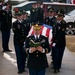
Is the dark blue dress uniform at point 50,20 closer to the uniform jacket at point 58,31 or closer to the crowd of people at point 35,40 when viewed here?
the crowd of people at point 35,40

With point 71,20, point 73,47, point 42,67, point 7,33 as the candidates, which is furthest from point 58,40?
point 71,20

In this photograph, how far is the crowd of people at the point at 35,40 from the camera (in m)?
6.73

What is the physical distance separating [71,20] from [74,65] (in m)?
8.00

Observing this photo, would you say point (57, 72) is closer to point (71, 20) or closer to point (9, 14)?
point (9, 14)

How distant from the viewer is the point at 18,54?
9.27 m

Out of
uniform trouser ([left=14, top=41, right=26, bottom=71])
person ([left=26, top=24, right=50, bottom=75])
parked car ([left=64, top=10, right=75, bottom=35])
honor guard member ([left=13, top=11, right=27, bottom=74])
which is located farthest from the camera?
parked car ([left=64, top=10, right=75, bottom=35])

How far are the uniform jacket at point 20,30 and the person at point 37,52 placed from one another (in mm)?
2274

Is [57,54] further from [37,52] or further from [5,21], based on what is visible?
[5,21]

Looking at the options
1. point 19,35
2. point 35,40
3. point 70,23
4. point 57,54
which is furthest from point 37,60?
point 70,23

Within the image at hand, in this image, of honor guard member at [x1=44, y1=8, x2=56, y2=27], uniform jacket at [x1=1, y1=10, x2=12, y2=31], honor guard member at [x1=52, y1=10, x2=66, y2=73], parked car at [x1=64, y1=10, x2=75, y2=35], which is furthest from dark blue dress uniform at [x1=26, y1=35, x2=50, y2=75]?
parked car at [x1=64, y1=10, x2=75, y2=35]

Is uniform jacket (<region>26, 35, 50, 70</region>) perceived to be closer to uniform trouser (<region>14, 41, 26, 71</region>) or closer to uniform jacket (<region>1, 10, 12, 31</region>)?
uniform trouser (<region>14, 41, 26, 71</region>)

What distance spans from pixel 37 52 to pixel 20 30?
249 centimetres

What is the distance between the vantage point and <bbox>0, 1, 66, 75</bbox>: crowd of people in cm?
673

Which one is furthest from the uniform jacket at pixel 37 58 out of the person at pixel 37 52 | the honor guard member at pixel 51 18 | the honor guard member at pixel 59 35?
the honor guard member at pixel 51 18
